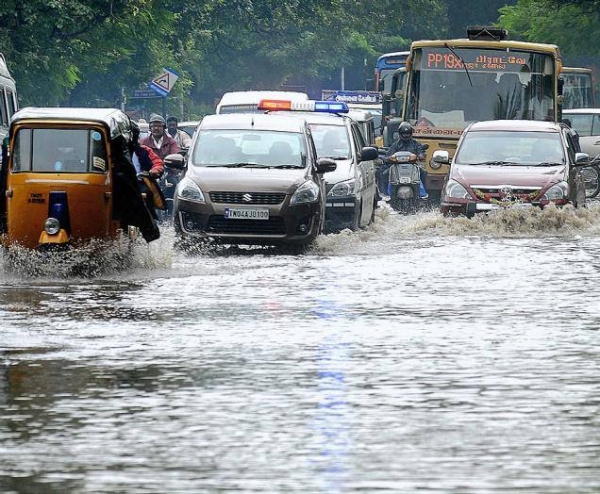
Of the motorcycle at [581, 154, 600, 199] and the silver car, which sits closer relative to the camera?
the silver car

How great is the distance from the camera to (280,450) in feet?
27.2

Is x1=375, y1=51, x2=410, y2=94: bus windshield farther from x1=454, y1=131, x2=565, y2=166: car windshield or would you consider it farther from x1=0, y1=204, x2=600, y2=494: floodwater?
x1=0, y1=204, x2=600, y2=494: floodwater

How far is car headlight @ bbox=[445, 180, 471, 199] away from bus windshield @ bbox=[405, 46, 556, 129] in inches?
293

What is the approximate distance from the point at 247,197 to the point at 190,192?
74 centimetres

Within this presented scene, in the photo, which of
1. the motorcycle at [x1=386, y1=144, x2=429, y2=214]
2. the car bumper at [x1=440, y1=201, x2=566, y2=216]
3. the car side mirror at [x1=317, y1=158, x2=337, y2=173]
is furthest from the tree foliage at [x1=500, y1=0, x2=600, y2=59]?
the car side mirror at [x1=317, y1=158, x2=337, y2=173]

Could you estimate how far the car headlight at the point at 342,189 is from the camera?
25.1 meters

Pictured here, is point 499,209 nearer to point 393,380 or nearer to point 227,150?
point 227,150

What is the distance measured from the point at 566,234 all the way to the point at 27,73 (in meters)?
21.4

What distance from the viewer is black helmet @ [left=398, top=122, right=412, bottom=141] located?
31.1 m

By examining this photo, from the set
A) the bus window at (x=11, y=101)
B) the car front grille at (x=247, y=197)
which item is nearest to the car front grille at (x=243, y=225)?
the car front grille at (x=247, y=197)

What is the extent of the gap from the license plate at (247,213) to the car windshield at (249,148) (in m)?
0.96

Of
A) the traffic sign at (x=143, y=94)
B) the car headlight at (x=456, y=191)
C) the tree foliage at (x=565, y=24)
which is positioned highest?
the tree foliage at (x=565, y=24)

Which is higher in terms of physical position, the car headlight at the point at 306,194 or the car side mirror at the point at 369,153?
the car side mirror at the point at 369,153

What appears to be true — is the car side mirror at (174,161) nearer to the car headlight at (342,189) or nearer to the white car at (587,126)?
the car headlight at (342,189)
